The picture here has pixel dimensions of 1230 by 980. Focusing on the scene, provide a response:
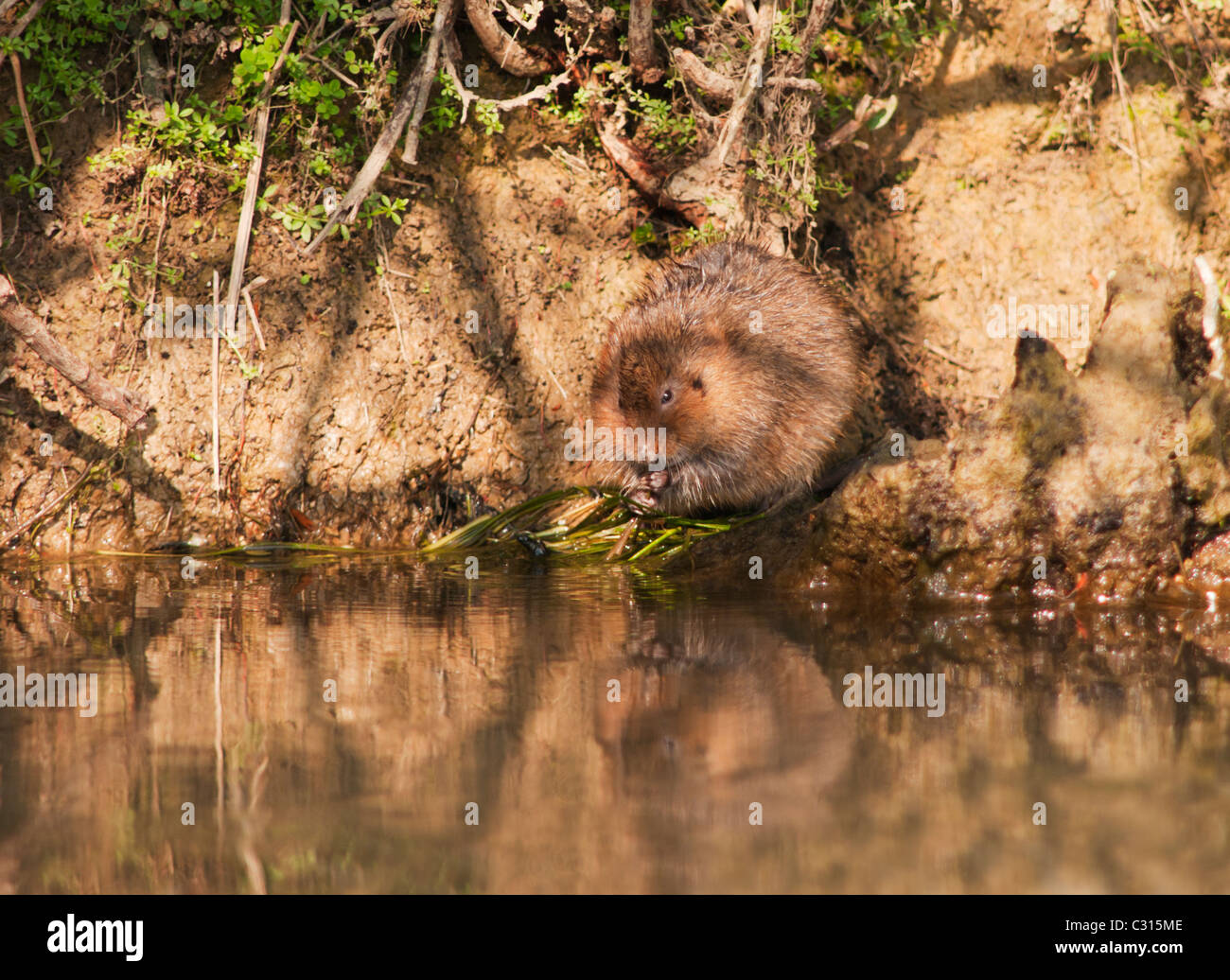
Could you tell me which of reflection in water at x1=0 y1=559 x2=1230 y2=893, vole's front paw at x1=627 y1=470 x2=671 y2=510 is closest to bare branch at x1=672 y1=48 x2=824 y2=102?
vole's front paw at x1=627 y1=470 x2=671 y2=510

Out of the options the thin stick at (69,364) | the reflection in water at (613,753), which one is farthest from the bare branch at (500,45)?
the reflection in water at (613,753)

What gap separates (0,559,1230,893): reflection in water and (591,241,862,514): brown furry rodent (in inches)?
53.9

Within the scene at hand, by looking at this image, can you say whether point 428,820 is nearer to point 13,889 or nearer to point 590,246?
point 13,889

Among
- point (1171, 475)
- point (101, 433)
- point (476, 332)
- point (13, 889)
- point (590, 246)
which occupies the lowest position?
point (13, 889)

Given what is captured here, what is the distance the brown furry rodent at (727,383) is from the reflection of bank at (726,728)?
1.71 m

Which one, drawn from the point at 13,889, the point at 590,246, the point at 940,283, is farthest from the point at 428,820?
the point at 940,283

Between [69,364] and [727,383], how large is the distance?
2942mm

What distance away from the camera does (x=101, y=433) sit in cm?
535

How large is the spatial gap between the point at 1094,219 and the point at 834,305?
1.85 metres

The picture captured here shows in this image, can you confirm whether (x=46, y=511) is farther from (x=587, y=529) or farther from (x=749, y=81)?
(x=749, y=81)

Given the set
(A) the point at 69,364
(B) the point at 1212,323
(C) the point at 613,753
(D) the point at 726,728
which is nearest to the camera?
(C) the point at 613,753

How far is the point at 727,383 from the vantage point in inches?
209

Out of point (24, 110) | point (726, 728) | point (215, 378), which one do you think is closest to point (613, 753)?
point (726, 728)

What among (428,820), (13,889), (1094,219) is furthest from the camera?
(1094,219)
